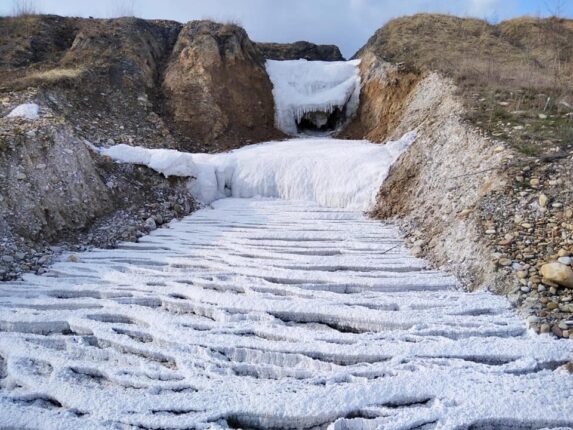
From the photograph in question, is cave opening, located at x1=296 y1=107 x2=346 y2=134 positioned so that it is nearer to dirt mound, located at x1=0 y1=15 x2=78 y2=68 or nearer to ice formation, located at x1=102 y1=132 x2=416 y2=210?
ice formation, located at x1=102 y1=132 x2=416 y2=210

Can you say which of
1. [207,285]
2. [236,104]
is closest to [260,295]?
[207,285]

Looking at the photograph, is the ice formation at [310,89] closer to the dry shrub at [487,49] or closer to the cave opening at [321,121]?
the cave opening at [321,121]

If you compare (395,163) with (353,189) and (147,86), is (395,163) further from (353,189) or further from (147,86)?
(147,86)

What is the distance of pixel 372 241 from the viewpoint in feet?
17.9

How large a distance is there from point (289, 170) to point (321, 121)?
4647 mm

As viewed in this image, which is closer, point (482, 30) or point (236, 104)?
point (236, 104)

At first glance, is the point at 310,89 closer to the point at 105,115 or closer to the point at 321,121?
the point at 321,121

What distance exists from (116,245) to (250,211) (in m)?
2.34

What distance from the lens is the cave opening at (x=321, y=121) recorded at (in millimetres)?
12289

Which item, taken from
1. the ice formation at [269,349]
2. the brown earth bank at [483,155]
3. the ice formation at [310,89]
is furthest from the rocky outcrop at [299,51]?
the ice formation at [269,349]

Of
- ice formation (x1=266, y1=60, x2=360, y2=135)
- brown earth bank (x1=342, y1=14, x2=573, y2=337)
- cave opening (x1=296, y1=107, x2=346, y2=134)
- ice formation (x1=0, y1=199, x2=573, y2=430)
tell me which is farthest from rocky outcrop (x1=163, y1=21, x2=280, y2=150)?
ice formation (x1=0, y1=199, x2=573, y2=430)

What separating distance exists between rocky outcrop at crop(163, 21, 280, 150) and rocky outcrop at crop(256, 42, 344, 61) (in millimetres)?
2345

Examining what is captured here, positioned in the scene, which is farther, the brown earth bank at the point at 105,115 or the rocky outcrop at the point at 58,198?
the brown earth bank at the point at 105,115

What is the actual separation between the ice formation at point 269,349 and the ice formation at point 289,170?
8.99 ft
